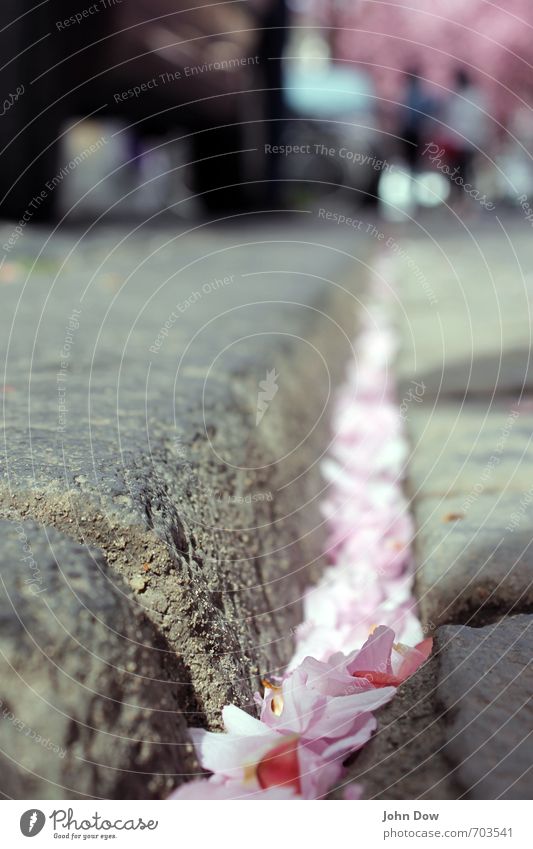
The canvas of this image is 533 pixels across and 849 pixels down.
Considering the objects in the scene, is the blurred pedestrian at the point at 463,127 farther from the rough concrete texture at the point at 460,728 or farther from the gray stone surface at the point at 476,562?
the rough concrete texture at the point at 460,728

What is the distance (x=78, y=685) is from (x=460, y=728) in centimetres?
26

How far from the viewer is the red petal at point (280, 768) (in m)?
0.69

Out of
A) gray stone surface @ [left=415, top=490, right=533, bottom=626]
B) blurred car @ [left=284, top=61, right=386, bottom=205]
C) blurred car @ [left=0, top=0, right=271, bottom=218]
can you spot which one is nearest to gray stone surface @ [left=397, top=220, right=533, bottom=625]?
gray stone surface @ [left=415, top=490, right=533, bottom=626]

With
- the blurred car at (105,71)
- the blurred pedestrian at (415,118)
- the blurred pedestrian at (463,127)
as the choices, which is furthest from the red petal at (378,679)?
the blurred pedestrian at (415,118)

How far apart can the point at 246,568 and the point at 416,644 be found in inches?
7.6

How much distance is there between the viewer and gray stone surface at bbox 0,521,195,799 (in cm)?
59

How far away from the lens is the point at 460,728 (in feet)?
2.17

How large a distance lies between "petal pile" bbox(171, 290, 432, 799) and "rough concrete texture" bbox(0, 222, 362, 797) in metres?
0.03

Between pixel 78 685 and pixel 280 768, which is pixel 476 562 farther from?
pixel 78 685

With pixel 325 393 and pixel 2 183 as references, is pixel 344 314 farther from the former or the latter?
pixel 2 183

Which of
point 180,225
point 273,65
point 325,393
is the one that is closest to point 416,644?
point 325,393

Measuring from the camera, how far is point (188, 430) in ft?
3.47

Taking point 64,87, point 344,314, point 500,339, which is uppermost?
point 64,87
